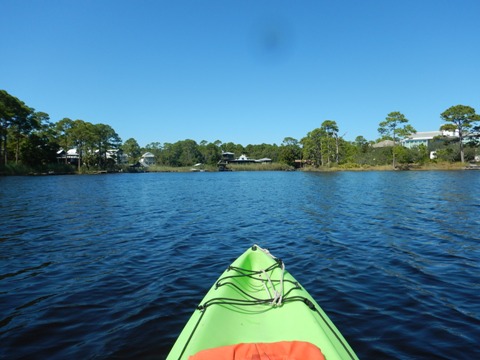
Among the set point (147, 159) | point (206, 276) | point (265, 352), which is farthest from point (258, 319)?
point (147, 159)

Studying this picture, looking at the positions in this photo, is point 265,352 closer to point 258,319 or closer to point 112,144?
point 258,319

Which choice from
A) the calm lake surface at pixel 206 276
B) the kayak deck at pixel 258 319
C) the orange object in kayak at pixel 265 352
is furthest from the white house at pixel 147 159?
the orange object in kayak at pixel 265 352

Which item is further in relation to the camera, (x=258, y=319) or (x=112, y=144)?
(x=112, y=144)

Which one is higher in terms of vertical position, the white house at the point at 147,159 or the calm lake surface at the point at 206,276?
the white house at the point at 147,159

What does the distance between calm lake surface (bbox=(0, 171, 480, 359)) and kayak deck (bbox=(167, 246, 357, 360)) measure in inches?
38.0

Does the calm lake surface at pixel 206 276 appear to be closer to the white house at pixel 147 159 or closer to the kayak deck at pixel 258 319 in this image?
the kayak deck at pixel 258 319

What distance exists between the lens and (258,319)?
3.88 meters

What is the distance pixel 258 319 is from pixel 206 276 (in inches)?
123

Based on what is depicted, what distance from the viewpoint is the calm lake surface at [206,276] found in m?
4.25

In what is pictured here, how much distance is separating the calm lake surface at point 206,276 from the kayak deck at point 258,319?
966mm

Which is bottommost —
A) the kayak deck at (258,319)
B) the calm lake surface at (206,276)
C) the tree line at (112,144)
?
the calm lake surface at (206,276)

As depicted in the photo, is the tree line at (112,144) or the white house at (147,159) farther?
the white house at (147,159)

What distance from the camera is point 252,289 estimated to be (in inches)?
190

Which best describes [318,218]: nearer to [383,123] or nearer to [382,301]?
[382,301]
